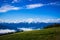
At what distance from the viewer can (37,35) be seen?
10.4ft

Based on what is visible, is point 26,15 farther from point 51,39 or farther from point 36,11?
point 51,39

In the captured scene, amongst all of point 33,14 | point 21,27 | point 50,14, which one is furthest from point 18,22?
point 50,14

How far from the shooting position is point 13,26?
328cm

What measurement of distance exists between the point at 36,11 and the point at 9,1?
60cm

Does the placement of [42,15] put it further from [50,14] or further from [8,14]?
[8,14]

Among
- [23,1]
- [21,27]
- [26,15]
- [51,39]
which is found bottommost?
[51,39]

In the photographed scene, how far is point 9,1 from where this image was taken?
10.9ft

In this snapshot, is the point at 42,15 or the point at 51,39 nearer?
the point at 51,39

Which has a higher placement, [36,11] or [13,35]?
[36,11]

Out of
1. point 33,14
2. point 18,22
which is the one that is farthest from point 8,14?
point 33,14

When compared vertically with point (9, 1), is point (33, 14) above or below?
below

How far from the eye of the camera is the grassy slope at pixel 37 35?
3139 mm

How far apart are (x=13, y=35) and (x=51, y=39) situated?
755 mm

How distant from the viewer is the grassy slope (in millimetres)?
3139
